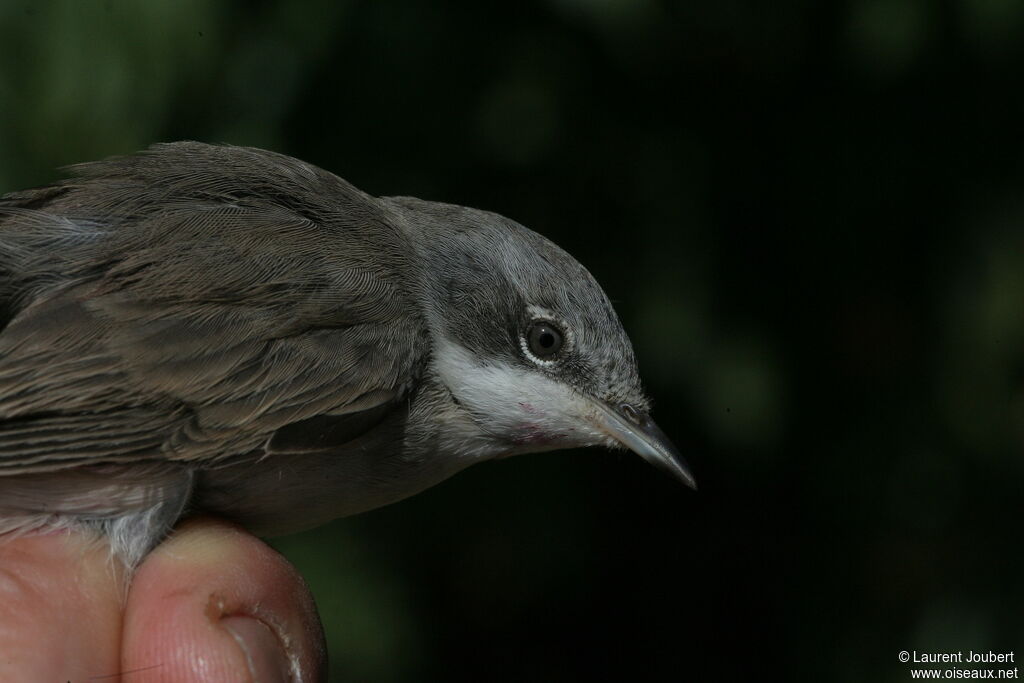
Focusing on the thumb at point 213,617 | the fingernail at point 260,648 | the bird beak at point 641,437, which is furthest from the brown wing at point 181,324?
the bird beak at point 641,437

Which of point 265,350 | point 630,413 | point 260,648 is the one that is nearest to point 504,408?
point 630,413

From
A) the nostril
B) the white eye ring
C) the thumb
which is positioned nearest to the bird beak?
the nostril

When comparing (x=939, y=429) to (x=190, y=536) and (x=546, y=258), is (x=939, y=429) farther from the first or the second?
A: (x=190, y=536)

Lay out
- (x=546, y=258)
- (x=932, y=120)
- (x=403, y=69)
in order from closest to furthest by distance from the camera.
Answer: (x=546, y=258)
(x=403, y=69)
(x=932, y=120)

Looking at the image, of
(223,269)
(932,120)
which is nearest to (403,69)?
(223,269)

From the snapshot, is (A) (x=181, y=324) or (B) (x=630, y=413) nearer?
(A) (x=181, y=324)

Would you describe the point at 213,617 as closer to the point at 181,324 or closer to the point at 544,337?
the point at 181,324

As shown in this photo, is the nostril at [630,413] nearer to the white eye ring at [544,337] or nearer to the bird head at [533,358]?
the bird head at [533,358]

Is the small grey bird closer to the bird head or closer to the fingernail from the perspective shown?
the bird head
